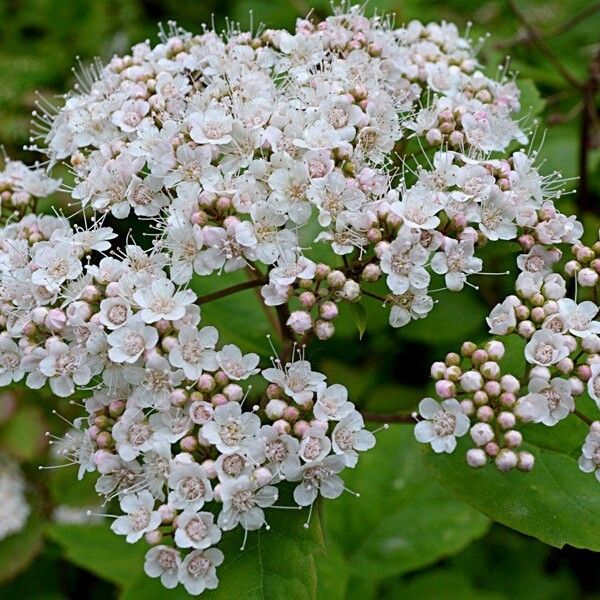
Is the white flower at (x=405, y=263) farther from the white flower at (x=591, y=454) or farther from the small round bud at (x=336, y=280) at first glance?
the white flower at (x=591, y=454)

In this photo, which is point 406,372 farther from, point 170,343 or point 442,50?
point 170,343

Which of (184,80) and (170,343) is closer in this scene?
(170,343)

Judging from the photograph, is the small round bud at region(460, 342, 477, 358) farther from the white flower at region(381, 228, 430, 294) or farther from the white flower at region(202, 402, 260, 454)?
the white flower at region(202, 402, 260, 454)

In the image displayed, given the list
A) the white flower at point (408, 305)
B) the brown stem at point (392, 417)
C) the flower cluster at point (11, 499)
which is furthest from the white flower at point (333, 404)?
the flower cluster at point (11, 499)

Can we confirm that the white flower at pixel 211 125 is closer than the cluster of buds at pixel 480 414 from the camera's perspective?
No

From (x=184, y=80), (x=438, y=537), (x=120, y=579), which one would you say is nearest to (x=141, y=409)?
(x=184, y=80)

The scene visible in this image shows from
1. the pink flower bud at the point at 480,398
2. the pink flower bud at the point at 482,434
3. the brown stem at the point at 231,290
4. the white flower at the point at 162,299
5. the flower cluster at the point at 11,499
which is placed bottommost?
the flower cluster at the point at 11,499
